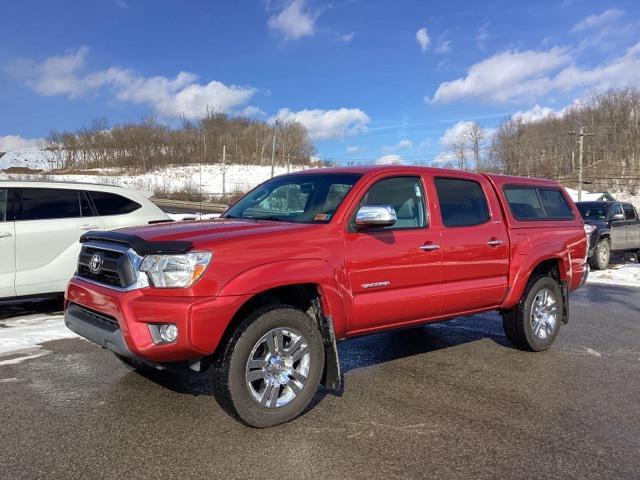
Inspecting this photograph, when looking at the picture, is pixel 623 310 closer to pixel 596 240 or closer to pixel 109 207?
pixel 596 240

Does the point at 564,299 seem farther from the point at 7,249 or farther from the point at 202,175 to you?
the point at 202,175

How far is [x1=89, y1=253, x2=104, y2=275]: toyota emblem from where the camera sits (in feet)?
13.4

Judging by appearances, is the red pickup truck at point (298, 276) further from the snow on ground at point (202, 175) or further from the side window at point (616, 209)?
the snow on ground at point (202, 175)

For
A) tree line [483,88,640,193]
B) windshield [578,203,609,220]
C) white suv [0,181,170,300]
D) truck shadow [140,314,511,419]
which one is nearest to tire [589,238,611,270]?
windshield [578,203,609,220]

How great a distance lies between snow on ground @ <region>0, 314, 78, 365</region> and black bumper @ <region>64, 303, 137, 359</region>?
1651 mm

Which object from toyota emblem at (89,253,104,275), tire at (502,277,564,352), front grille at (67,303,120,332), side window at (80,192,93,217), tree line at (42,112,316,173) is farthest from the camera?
tree line at (42,112,316,173)

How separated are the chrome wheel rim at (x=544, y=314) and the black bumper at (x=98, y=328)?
4330 millimetres

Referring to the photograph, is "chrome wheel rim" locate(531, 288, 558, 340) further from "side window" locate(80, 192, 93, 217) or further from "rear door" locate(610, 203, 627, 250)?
"rear door" locate(610, 203, 627, 250)

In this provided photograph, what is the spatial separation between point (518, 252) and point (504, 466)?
9.27ft

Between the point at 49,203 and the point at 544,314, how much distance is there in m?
6.36

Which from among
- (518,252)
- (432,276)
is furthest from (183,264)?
(518,252)

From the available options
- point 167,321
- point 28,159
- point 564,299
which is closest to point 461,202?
point 564,299

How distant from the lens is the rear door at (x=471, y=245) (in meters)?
5.03

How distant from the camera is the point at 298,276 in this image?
12.8 feet
